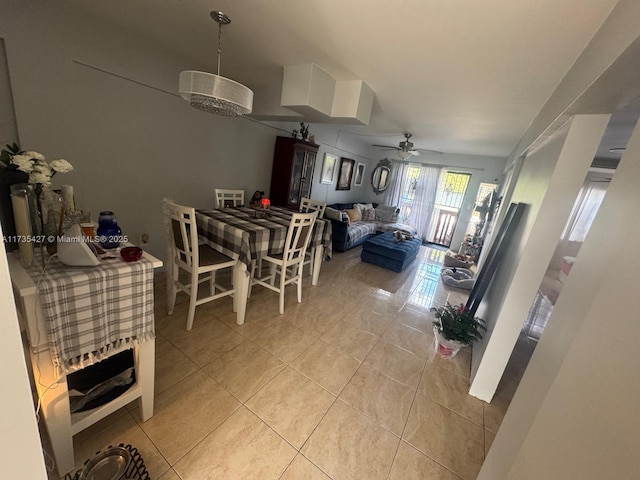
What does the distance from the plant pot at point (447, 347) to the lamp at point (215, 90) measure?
248cm

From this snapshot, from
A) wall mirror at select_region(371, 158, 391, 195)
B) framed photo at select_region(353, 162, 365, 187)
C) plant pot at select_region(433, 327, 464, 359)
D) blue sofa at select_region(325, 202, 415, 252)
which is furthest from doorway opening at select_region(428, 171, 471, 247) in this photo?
plant pot at select_region(433, 327, 464, 359)

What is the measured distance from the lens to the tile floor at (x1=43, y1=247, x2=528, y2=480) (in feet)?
4.11

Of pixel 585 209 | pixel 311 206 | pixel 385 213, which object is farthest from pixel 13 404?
pixel 385 213

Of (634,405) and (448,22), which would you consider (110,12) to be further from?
(634,405)

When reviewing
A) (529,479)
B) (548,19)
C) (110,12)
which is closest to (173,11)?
(110,12)

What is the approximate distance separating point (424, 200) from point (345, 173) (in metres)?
2.21

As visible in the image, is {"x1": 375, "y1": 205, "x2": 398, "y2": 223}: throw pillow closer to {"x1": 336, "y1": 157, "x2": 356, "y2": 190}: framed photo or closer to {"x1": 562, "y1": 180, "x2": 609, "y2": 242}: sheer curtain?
{"x1": 336, "y1": 157, "x2": 356, "y2": 190}: framed photo

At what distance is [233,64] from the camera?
2.38 meters

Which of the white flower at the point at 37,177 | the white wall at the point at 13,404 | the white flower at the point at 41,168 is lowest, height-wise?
the white wall at the point at 13,404

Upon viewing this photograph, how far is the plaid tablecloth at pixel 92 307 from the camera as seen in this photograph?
34.9 inches

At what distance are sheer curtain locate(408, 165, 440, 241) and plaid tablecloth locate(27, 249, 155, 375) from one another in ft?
21.0

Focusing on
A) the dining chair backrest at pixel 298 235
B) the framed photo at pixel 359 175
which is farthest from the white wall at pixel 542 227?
the framed photo at pixel 359 175

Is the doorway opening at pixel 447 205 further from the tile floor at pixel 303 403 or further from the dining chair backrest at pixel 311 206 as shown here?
the tile floor at pixel 303 403

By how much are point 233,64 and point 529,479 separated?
3.26m
